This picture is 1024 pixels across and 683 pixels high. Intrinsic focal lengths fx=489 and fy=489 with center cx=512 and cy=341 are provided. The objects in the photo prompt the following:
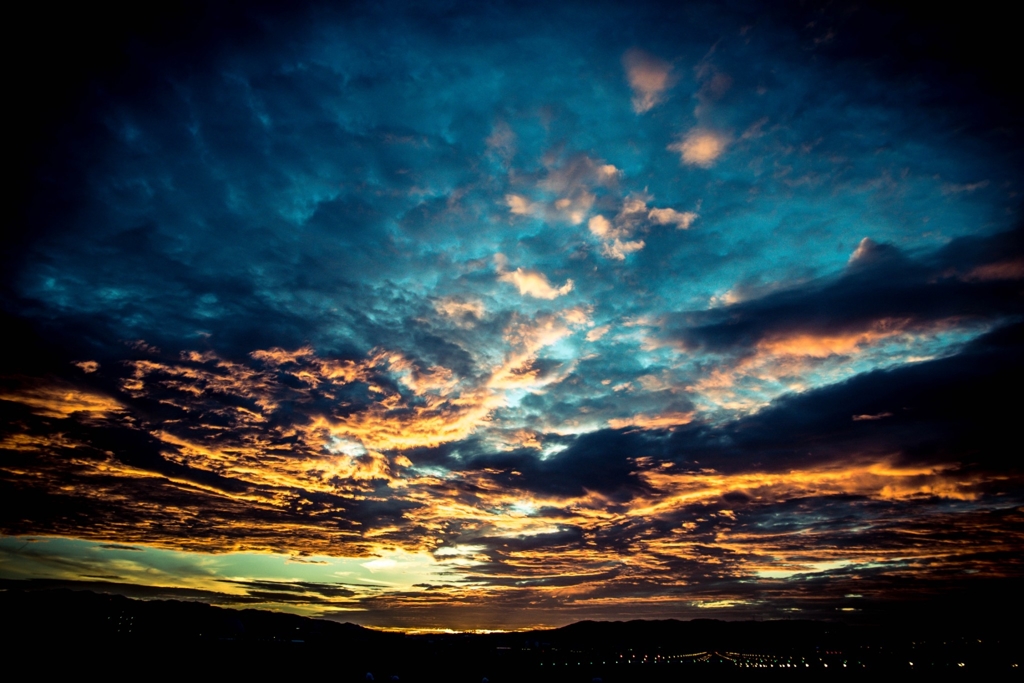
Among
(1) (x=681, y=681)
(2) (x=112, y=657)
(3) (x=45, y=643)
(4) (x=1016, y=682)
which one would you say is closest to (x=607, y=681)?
(1) (x=681, y=681)

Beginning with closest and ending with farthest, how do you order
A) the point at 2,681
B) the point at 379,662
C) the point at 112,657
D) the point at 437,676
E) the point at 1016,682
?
1. the point at 2,681
2. the point at 112,657
3. the point at 1016,682
4. the point at 437,676
5. the point at 379,662

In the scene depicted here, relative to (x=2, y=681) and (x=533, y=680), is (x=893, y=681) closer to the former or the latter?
(x=533, y=680)

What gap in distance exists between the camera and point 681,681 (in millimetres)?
133125

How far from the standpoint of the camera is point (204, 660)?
129 metres

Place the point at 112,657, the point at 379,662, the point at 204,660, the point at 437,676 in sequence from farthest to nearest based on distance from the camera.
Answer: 1. the point at 379,662
2. the point at 437,676
3. the point at 204,660
4. the point at 112,657

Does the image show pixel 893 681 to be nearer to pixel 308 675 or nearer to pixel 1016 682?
pixel 1016 682

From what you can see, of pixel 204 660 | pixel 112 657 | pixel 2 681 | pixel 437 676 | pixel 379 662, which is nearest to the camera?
pixel 2 681

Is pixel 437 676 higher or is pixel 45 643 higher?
pixel 45 643

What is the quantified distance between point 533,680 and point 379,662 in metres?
91.8

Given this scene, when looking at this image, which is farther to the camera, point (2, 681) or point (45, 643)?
point (45, 643)

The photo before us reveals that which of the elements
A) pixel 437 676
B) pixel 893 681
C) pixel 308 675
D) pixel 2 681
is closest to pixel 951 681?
pixel 893 681

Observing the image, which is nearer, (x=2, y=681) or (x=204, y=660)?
(x=2, y=681)

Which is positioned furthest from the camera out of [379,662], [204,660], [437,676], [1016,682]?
[379,662]

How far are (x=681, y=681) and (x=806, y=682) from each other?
31.9 metres
